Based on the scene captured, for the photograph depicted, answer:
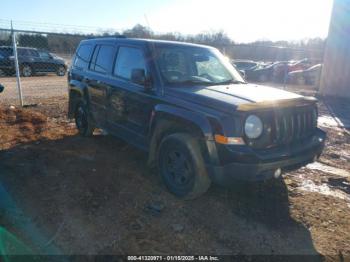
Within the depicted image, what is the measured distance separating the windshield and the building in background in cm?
1102

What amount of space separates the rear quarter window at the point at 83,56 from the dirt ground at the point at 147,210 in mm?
1628

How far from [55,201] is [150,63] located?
7.00ft

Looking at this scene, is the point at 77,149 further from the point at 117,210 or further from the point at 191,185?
the point at 191,185

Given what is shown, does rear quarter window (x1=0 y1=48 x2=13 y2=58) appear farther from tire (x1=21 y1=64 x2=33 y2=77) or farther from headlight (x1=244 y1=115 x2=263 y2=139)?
headlight (x1=244 y1=115 x2=263 y2=139)

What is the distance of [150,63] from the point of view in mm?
4277

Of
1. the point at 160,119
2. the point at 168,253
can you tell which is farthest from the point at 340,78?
the point at 168,253

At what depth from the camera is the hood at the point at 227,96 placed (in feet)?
11.4

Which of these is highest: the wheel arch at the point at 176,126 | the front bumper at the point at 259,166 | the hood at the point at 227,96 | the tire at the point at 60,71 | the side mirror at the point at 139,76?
the side mirror at the point at 139,76

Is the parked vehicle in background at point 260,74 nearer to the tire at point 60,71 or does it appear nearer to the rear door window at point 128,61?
the tire at point 60,71

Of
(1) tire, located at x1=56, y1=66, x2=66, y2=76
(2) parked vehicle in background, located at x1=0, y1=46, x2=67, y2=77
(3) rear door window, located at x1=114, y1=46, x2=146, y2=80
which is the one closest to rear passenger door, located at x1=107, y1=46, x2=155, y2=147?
(3) rear door window, located at x1=114, y1=46, x2=146, y2=80

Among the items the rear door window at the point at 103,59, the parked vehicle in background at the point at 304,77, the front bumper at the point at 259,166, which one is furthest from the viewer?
the parked vehicle in background at the point at 304,77

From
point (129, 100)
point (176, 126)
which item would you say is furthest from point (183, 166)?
point (129, 100)

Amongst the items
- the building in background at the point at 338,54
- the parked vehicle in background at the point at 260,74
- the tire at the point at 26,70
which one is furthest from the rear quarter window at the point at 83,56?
the parked vehicle in background at the point at 260,74

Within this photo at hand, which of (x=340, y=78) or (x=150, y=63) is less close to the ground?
(x=150, y=63)
